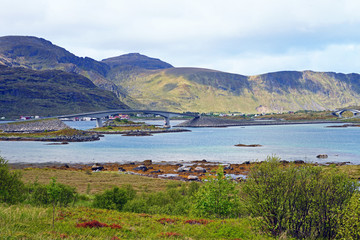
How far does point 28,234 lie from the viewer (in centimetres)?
1338

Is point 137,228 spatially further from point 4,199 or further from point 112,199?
point 4,199

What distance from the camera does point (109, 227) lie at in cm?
1644

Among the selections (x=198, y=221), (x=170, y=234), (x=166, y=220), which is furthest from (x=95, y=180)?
(x=170, y=234)

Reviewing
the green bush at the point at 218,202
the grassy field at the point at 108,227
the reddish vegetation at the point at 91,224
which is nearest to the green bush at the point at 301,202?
the grassy field at the point at 108,227

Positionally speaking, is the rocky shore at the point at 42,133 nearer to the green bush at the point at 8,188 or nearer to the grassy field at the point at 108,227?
the green bush at the point at 8,188

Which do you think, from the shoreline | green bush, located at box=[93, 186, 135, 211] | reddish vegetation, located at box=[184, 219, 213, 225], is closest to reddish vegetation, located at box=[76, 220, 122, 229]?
reddish vegetation, located at box=[184, 219, 213, 225]

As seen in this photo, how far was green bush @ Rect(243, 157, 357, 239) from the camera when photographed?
17191mm

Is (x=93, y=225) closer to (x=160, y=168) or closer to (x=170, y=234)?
(x=170, y=234)

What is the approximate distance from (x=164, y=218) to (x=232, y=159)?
65266mm

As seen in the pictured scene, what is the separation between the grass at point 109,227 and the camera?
14.2 m

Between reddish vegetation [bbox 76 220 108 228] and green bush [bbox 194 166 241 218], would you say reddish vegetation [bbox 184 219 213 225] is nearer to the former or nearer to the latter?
green bush [bbox 194 166 241 218]

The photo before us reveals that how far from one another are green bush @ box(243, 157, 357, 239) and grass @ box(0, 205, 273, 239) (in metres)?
1.33

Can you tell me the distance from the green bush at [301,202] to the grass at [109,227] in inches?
52.3

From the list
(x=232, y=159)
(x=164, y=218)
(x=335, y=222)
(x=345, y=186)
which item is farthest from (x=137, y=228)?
(x=232, y=159)
